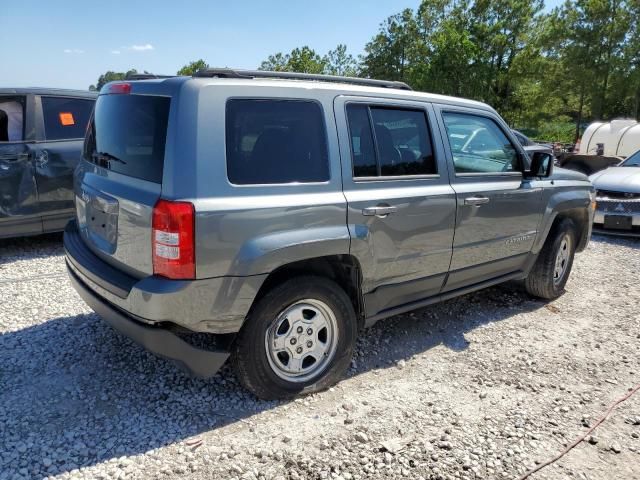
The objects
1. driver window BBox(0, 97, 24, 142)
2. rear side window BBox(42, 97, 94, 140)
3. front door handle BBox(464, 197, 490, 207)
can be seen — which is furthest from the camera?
rear side window BBox(42, 97, 94, 140)

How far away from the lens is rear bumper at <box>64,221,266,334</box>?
252 centimetres

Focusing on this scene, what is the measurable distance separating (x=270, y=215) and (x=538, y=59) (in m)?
27.3

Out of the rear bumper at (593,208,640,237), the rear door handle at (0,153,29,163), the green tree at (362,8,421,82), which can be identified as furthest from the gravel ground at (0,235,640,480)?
the green tree at (362,8,421,82)

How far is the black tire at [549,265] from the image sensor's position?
4871 millimetres

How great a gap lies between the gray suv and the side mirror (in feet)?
1.95

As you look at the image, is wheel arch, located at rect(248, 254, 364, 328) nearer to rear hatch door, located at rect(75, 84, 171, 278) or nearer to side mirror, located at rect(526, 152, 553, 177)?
rear hatch door, located at rect(75, 84, 171, 278)

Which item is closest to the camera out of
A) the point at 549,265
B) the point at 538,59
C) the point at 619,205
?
the point at 549,265

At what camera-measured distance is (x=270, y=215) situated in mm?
2676

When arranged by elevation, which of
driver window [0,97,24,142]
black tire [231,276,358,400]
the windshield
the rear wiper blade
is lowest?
black tire [231,276,358,400]

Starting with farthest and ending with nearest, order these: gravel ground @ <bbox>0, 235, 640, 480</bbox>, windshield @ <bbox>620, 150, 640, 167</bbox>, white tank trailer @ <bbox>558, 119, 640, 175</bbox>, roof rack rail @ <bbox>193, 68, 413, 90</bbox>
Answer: white tank trailer @ <bbox>558, 119, 640, 175</bbox>
windshield @ <bbox>620, 150, 640, 167</bbox>
roof rack rail @ <bbox>193, 68, 413, 90</bbox>
gravel ground @ <bbox>0, 235, 640, 480</bbox>

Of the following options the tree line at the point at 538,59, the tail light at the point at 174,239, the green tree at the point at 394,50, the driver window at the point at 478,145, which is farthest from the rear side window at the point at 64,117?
the green tree at the point at 394,50

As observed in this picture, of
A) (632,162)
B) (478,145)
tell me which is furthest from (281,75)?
(632,162)

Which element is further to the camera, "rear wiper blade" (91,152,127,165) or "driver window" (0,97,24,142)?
"driver window" (0,97,24,142)

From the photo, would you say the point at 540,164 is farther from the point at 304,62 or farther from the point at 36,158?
the point at 304,62
